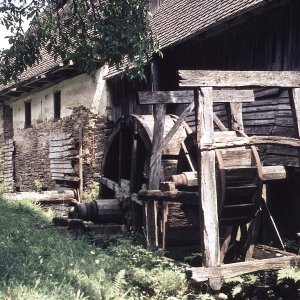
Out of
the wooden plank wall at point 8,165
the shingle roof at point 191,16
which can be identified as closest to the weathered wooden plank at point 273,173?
the shingle roof at point 191,16

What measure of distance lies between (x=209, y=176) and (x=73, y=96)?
917 cm

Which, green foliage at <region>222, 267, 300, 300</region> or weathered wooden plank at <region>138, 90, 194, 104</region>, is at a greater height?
weathered wooden plank at <region>138, 90, 194, 104</region>

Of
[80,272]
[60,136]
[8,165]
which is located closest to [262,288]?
[80,272]

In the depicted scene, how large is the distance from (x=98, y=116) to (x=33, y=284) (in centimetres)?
842

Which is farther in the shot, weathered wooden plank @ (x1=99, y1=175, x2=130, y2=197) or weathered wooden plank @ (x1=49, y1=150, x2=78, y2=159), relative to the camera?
weathered wooden plank @ (x1=49, y1=150, x2=78, y2=159)

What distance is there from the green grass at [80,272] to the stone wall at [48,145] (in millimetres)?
5777

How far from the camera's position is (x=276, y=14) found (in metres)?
7.38

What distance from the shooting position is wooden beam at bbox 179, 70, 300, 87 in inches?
184

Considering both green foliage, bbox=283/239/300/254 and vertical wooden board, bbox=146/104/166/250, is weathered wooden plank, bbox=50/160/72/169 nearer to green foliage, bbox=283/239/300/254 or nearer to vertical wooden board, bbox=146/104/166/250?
vertical wooden board, bbox=146/104/166/250

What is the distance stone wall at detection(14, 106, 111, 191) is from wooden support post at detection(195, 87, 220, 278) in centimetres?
759

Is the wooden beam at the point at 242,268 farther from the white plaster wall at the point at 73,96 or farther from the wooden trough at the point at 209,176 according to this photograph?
the white plaster wall at the point at 73,96

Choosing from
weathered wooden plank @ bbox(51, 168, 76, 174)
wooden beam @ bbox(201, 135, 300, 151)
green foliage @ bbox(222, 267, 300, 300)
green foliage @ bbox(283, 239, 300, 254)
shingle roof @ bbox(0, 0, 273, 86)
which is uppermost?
shingle roof @ bbox(0, 0, 273, 86)

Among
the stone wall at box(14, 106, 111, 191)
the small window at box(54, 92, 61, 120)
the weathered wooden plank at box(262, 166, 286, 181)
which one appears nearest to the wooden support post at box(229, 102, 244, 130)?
the weathered wooden plank at box(262, 166, 286, 181)

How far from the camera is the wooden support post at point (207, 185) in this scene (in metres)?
4.48
